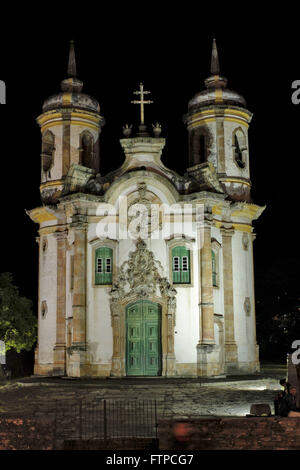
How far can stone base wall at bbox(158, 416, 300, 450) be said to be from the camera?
1262 cm

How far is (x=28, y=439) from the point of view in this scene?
13.2 metres

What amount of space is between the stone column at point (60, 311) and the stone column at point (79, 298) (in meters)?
2.21

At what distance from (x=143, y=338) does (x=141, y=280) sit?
2335 millimetres

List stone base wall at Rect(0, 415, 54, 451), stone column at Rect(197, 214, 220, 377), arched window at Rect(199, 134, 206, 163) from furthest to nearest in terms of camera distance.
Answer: arched window at Rect(199, 134, 206, 163) → stone column at Rect(197, 214, 220, 377) → stone base wall at Rect(0, 415, 54, 451)

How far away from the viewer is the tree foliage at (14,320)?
107ft

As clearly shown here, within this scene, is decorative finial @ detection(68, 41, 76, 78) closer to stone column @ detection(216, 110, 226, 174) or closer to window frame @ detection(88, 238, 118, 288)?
stone column @ detection(216, 110, 226, 174)

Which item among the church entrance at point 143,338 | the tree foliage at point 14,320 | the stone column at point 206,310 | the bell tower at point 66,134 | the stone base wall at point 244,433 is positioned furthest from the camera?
the tree foliage at point 14,320

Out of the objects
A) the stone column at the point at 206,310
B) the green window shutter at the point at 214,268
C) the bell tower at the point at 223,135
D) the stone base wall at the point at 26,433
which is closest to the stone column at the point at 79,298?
the stone column at the point at 206,310

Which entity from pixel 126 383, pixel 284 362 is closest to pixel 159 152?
pixel 126 383

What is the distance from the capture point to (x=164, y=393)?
2069cm

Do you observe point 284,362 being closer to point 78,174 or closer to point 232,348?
point 232,348

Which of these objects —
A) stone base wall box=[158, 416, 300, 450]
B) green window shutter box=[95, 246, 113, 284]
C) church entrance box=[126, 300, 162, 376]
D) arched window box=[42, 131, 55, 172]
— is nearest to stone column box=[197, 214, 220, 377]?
church entrance box=[126, 300, 162, 376]

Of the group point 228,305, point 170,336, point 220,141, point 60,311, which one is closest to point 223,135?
point 220,141

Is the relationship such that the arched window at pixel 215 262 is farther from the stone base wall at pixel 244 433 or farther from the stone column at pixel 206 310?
the stone base wall at pixel 244 433
